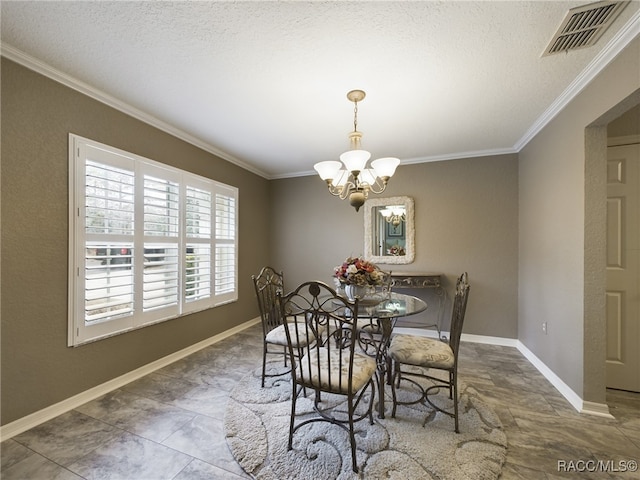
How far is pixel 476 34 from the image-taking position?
1.63 meters

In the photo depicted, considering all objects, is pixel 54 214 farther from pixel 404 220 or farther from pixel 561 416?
pixel 561 416

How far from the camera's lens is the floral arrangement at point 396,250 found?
4.02 meters

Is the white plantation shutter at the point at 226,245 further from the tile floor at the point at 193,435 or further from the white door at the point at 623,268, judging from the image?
the white door at the point at 623,268

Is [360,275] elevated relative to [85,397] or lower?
elevated

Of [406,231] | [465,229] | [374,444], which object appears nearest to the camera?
[374,444]

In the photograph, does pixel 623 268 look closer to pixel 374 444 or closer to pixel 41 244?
pixel 374 444

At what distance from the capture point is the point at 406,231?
13.1 ft

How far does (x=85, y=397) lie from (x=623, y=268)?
A: 4756 millimetres

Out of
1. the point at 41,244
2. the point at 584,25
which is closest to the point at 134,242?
the point at 41,244

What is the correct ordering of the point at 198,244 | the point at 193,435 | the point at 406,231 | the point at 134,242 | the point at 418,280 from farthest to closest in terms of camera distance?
the point at 406,231, the point at 418,280, the point at 198,244, the point at 134,242, the point at 193,435

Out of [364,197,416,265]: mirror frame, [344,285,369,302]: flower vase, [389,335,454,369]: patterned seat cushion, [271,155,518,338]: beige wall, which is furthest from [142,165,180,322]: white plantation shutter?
[364,197,416,265]: mirror frame

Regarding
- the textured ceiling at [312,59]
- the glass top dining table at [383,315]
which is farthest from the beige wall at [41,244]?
the glass top dining table at [383,315]

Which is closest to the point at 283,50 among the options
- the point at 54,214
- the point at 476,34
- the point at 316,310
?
the point at 476,34

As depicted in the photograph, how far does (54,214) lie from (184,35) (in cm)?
166
